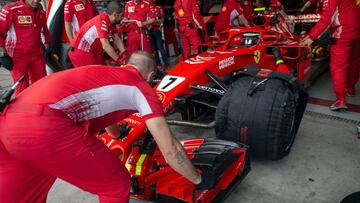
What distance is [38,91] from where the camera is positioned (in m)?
1.58

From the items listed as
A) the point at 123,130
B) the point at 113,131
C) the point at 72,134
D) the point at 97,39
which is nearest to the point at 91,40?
the point at 97,39

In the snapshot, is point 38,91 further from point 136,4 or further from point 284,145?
point 136,4

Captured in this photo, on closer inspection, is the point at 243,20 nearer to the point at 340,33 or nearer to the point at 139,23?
the point at 139,23

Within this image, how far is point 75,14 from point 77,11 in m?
0.05

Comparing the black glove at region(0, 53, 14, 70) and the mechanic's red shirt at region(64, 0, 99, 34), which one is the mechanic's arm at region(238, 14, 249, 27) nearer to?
the mechanic's red shirt at region(64, 0, 99, 34)

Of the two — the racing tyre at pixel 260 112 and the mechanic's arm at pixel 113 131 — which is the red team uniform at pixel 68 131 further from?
the racing tyre at pixel 260 112

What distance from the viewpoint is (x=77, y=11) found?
4.62 metres

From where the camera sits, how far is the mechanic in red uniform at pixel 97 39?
3762 millimetres

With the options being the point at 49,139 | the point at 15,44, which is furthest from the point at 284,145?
the point at 15,44

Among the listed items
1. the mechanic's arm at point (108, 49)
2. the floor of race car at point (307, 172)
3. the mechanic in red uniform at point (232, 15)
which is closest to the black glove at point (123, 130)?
the floor of race car at point (307, 172)

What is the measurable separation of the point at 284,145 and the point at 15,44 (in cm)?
357

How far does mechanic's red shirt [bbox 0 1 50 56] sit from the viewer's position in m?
3.90

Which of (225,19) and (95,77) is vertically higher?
(95,77)

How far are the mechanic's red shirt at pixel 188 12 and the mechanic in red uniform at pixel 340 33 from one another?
8.80ft
